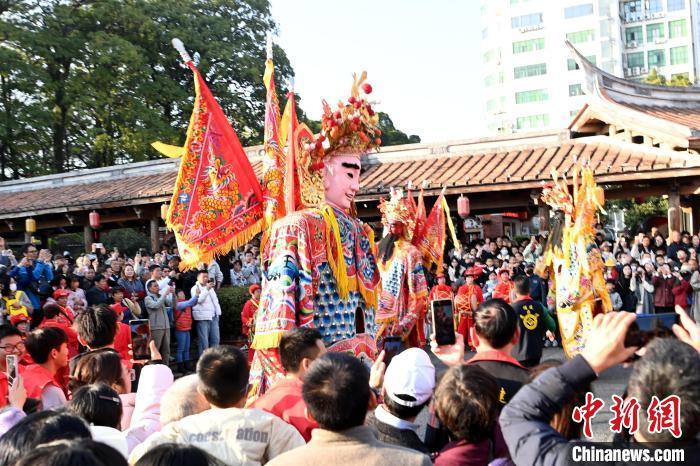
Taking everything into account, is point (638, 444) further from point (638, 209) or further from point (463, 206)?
point (638, 209)

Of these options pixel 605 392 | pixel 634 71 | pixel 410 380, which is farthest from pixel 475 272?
pixel 634 71

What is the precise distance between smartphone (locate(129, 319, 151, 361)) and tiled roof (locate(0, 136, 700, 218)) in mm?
10199

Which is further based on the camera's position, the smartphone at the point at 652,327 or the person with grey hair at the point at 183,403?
the smartphone at the point at 652,327

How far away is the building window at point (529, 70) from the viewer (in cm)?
5241

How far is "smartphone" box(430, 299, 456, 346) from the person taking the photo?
370cm

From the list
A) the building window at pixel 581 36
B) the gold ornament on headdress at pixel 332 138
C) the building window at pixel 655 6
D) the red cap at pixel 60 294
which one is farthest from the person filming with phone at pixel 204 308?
the building window at pixel 655 6

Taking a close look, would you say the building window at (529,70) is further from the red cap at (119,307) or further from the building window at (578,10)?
the red cap at (119,307)

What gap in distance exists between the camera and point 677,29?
165ft

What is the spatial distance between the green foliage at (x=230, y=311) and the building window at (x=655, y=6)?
45.4 m

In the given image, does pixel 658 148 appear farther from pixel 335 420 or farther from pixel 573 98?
pixel 573 98

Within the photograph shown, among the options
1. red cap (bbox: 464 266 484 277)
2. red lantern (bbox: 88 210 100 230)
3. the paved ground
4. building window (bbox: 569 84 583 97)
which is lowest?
the paved ground

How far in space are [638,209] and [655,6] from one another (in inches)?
1000

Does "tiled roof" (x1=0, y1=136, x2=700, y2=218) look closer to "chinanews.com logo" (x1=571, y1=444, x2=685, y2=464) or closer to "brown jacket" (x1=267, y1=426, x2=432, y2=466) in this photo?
"brown jacket" (x1=267, y1=426, x2=432, y2=466)

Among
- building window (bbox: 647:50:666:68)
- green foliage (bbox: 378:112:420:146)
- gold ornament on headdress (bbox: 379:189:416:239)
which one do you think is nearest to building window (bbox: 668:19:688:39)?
building window (bbox: 647:50:666:68)
